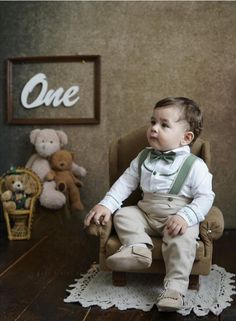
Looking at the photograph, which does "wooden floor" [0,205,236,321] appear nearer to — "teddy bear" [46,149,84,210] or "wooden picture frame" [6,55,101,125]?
"teddy bear" [46,149,84,210]

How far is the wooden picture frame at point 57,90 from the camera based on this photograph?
3.01 m

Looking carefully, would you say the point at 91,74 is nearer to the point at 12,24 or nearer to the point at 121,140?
the point at 12,24

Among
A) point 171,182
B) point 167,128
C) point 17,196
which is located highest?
point 167,128

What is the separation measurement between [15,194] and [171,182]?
49.6 inches

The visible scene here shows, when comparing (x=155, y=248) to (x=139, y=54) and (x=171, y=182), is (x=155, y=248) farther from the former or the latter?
(x=139, y=54)

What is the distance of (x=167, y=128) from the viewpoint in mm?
1840

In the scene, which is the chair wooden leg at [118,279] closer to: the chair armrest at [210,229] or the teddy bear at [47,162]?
the chair armrest at [210,229]

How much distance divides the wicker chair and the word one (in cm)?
56

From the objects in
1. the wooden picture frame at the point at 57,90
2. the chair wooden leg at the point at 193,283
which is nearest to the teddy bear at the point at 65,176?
the wooden picture frame at the point at 57,90

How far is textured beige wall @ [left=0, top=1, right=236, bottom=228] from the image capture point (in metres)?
2.90

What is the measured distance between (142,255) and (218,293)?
0.39m

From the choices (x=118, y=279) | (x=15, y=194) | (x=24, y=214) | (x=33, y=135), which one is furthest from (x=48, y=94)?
(x=118, y=279)

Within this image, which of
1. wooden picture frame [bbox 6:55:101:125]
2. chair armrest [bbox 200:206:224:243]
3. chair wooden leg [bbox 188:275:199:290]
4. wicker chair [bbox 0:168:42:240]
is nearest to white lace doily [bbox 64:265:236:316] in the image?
chair wooden leg [bbox 188:275:199:290]

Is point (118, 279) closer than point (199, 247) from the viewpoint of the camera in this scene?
No
